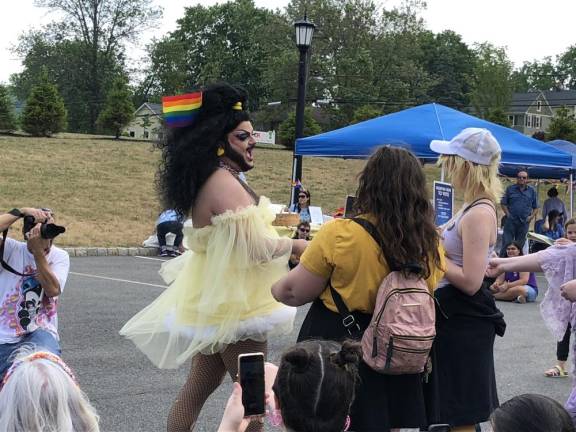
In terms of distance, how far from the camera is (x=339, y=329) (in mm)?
2666

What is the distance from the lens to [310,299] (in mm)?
2670

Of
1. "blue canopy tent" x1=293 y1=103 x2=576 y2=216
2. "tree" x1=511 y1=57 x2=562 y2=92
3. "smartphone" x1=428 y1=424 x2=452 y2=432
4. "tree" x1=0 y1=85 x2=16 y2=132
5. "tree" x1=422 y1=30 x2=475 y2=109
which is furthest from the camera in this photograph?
"tree" x1=511 y1=57 x2=562 y2=92

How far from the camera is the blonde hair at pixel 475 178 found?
3125 millimetres

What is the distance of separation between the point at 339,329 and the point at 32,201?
19.1 meters

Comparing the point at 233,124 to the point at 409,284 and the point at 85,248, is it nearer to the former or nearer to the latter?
the point at 409,284

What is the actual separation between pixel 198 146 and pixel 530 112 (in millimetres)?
85535

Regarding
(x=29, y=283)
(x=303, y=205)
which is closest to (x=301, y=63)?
(x=303, y=205)

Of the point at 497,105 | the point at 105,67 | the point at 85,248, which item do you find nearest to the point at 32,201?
the point at 85,248

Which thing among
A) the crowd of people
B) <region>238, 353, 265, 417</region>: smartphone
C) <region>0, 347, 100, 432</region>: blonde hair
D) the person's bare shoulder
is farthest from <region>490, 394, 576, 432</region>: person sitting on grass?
the person's bare shoulder

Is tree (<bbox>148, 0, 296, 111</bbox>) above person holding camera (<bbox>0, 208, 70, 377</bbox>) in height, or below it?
above

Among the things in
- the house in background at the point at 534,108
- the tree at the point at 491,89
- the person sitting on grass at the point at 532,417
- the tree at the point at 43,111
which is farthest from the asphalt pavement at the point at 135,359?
the house in background at the point at 534,108

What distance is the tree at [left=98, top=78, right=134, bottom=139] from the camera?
35031mm

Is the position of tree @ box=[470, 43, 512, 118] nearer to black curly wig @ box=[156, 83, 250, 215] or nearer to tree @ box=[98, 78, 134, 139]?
tree @ box=[98, 78, 134, 139]

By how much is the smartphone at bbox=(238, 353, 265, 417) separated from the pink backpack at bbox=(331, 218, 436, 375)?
60 centimetres
